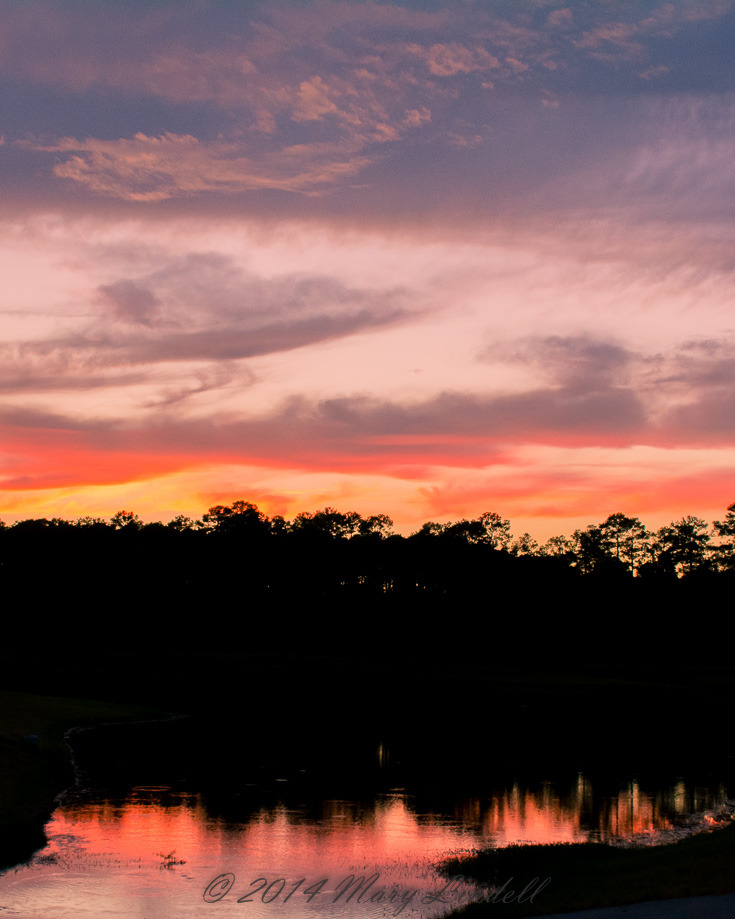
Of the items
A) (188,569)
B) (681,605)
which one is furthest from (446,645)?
(188,569)

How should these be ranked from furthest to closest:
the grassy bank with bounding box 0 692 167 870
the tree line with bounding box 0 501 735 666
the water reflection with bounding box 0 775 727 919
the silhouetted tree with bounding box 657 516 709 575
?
the silhouetted tree with bounding box 657 516 709 575, the tree line with bounding box 0 501 735 666, the grassy bank with bounding box 0 692 167 870, the water reflection with bounding box 0 775 727 919

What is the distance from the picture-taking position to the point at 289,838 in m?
26.8

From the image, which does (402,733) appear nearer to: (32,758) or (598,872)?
(32,758)

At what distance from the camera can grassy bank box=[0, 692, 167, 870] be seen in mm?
26153

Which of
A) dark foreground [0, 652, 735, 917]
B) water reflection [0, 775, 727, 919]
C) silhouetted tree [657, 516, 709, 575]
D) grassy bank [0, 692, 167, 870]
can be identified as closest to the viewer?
water reflection [0, 775, 727, 919]

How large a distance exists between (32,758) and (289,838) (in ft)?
40.7

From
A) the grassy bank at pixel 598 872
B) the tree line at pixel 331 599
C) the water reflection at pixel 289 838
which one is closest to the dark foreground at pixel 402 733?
the grassy bank at pixel 598 872

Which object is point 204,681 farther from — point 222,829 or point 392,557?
point 392,557

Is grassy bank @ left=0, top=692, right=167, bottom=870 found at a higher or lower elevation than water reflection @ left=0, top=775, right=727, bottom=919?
higher

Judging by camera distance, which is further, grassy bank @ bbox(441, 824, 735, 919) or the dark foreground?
the dark foreground

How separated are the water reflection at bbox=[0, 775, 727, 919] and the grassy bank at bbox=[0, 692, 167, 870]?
766mm

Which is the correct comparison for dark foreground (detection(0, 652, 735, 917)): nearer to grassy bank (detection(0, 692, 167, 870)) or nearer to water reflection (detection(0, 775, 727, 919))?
grassy bank (detection(0, 692, 167, 870))

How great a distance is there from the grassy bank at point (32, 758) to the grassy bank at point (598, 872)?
1134 cm

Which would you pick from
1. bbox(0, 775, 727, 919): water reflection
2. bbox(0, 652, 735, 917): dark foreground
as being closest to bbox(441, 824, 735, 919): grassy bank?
bbox(0, 652, 735, 917): dark foreground
